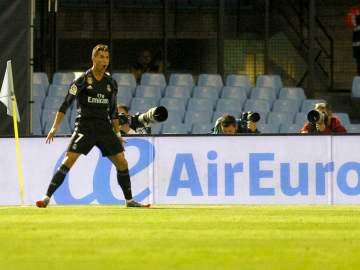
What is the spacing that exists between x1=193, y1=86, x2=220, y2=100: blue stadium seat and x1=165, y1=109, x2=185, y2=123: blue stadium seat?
771 mm

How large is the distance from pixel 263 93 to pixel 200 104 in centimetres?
147

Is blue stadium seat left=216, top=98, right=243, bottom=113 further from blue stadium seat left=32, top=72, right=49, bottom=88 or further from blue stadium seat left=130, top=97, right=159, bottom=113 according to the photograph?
blue stadium seat left=32, top=72, right=49, bottom=88

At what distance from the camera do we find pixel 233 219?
1527 cm

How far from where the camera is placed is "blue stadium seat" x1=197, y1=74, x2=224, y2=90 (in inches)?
1035

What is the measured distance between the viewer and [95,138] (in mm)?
17016

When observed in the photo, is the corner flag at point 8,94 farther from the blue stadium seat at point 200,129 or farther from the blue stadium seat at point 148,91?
the blue stadium seat at point 148,91

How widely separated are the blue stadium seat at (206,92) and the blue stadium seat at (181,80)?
27 centimetres

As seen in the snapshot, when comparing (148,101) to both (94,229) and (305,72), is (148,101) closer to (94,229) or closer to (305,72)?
(305,72)

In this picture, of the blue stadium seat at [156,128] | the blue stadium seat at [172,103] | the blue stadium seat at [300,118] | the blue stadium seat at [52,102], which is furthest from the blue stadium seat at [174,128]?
the blue stadium seat at [300,118]

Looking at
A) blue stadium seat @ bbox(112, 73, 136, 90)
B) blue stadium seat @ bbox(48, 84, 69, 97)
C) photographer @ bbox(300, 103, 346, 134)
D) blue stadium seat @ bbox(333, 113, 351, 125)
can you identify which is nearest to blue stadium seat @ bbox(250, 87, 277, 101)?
blue stadium seat @ bbox(333, 113, 351, 125)

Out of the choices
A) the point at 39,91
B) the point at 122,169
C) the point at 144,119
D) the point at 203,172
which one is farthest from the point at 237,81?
the point at 122,169

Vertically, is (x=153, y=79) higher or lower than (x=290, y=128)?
higher

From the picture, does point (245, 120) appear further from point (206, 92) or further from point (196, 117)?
point (206, 92)

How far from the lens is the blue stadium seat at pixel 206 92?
25875 mm
